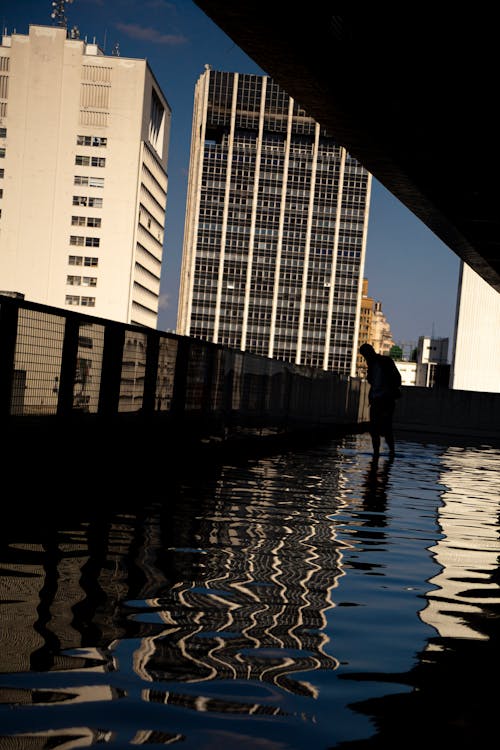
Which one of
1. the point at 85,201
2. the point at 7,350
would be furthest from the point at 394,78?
the point at 85,201

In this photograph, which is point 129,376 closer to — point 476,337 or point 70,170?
point 476,337

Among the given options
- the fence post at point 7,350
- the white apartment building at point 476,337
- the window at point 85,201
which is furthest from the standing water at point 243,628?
the window at point 85,201

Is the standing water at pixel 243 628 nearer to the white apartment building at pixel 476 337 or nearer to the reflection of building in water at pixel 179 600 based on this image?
the reflection of building in water at pixel 179 600

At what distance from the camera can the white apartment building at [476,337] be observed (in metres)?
67.2

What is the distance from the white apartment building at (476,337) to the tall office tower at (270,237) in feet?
386

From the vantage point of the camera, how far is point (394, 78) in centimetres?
1192

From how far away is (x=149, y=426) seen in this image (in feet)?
47.4

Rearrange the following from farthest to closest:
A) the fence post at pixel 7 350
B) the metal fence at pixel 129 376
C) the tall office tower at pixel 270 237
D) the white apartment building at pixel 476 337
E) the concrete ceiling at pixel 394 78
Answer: the tall office tower at pixel 270 237, the white apartment building at pixel 476 337, the concrete ceiling at pixel 394 78, the metal fence at pixel 129 376, the fence post at pixel 7 350

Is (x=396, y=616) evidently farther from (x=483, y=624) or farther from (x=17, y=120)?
(x=17, y=120)

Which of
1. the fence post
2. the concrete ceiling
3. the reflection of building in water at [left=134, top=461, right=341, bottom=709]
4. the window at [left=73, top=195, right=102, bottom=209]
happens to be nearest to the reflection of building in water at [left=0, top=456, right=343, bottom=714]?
the reflection of building in water at [left=134, top=461, right=341, bottom=709]

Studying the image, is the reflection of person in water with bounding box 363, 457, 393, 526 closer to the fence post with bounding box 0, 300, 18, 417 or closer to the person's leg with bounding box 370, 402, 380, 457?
the person's leg with bounding box 370, 402, 380, 457

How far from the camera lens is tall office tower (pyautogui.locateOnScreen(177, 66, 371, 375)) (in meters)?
187

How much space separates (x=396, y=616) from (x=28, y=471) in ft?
18.0

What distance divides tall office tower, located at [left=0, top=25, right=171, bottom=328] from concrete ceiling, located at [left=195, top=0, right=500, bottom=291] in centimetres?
13498
